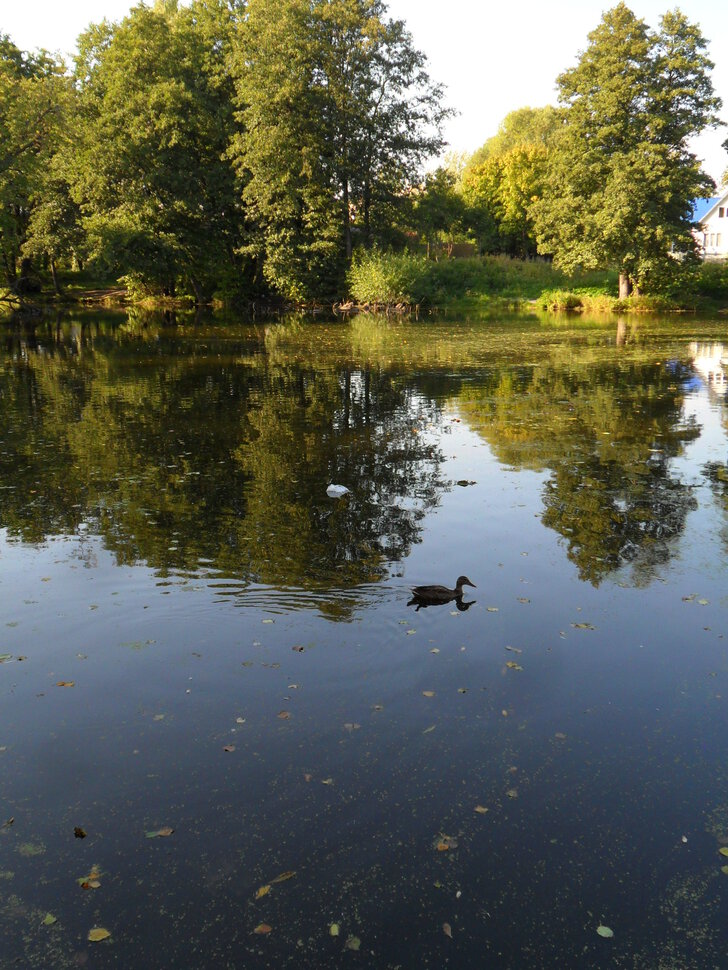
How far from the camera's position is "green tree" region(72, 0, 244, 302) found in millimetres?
48938

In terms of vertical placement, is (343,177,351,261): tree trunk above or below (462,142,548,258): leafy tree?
below

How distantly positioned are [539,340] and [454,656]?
1073 inches

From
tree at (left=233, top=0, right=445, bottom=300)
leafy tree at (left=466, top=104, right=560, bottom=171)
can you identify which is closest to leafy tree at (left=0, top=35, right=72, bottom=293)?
tree at (left=233, top=0, right=445, bottom=300)

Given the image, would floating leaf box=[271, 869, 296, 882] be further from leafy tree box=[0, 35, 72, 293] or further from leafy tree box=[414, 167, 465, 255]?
leafy tree box=[414, 167, 465, 255]

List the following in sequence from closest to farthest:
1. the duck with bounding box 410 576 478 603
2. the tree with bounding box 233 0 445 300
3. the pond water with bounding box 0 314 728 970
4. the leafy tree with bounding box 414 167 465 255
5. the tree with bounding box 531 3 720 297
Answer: the pond water with bounding box 0 314 728 970 → the duck with bounding box 410 576 478 603 → the tree with bounding box 531 3 720 297 → the tree with bounding box 233 0 445 300 → the leafy tree with bounding box 414 167 465 255

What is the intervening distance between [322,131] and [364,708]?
5214 centimetres

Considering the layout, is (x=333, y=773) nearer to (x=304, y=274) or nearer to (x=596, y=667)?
(x=596, y=667)

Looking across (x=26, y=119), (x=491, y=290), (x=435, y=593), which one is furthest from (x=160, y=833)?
(x=491, y=290)

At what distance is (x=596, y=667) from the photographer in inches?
234

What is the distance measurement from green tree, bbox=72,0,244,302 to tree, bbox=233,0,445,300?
2.96 meters

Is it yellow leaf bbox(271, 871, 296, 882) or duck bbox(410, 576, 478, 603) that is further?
duck bbox(410, 576, 478, 603)

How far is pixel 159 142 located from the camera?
50.3m

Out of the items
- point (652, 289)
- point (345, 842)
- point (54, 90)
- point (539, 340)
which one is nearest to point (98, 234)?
point (54, 90)

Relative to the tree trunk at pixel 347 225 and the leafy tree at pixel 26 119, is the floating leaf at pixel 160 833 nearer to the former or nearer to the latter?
the leafy tree at pixel 26 119
